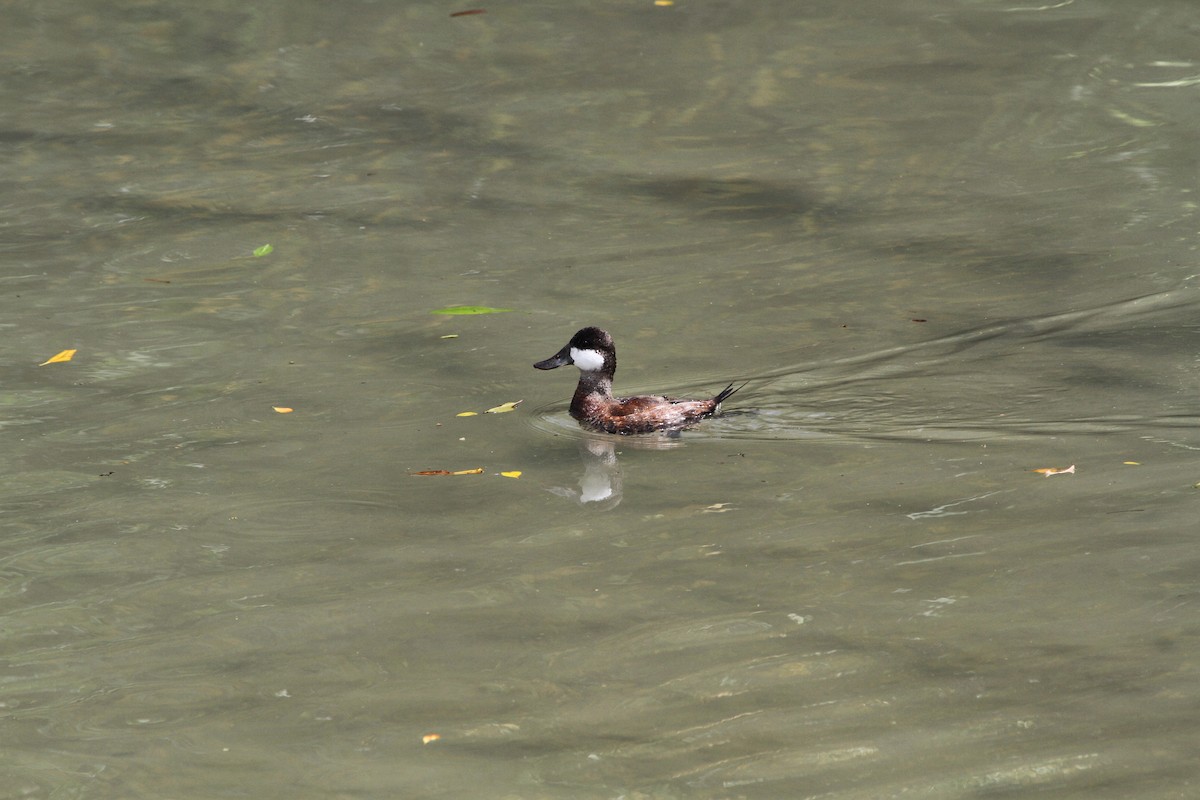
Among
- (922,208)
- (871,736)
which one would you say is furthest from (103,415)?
(922,208)

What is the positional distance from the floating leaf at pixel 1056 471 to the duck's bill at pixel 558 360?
8.79 ft

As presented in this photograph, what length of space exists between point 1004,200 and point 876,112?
222cm

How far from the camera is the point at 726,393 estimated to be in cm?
820

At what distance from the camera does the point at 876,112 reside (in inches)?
541

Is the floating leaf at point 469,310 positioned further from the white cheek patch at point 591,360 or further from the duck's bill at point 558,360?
the white cheek patch at point 591,360

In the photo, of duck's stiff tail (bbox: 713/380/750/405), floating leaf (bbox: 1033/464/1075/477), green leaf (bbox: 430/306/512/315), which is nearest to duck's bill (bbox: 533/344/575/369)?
duck's stiff tail (bbox: 713/380/750/405)

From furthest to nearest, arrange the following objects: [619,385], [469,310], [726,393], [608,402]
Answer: [469,310]
[619,385]
[726,393]
[608,402]

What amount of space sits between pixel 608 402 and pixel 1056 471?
2319 mm

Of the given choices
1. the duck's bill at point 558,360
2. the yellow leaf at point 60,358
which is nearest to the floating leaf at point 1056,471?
the duck's bill at point 558,360

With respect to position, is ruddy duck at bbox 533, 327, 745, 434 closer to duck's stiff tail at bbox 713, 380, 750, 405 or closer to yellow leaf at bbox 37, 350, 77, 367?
duck's stiff tail at bbox 713, 380, 750, 405

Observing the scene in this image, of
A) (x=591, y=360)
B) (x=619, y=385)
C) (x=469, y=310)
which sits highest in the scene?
(x=591, y=360)

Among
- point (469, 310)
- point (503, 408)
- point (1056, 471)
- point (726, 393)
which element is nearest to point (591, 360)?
point (503, 408)

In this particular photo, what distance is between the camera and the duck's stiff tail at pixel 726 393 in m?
8.13

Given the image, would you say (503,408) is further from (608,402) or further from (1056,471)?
(1056,471)
